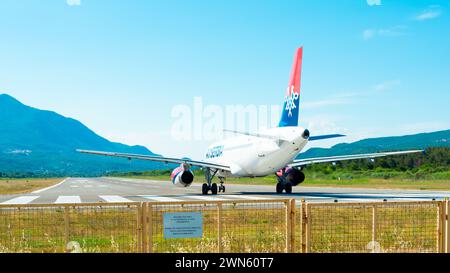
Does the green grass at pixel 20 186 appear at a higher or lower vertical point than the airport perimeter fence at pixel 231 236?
A: lower

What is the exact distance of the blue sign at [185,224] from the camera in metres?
10.3

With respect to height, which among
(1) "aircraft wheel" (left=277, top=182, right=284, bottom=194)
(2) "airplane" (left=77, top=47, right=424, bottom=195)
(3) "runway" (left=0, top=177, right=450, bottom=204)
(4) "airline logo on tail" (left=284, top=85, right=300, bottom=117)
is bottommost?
(3) "runway" (left=0, top=177, right=450, bottom=204)

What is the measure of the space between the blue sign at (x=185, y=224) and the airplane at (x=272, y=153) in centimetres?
2251

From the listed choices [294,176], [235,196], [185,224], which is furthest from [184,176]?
[185,224]

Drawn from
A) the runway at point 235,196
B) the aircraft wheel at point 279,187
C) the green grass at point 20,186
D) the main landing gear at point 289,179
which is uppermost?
the main landing gear at point 289,179

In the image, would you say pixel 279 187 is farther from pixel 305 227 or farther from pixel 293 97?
pixel 305 227

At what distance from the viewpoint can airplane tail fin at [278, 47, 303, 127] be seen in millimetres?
35375

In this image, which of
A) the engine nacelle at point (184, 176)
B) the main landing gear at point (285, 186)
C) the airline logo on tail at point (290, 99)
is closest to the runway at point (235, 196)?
the main landing gear at point (285, 186)

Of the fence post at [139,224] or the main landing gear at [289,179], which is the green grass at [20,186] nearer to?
the main landing gear at [289,179]

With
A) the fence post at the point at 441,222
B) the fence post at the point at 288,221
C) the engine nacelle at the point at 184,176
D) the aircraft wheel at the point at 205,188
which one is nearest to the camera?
the fence post at the point at 288,221

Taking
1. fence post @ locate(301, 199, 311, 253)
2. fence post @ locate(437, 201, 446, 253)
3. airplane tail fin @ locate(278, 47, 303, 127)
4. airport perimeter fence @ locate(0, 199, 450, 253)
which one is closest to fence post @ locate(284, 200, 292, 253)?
airport perimeter fence @ locate(0, 199, 450, 253)

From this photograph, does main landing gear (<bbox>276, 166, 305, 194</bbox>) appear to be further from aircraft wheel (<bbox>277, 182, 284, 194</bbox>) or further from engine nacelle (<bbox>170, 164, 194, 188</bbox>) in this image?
engine nacelle (<bbox>170, 164, 194, 188</bbox>)

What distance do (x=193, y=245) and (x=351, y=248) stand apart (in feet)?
12.4
